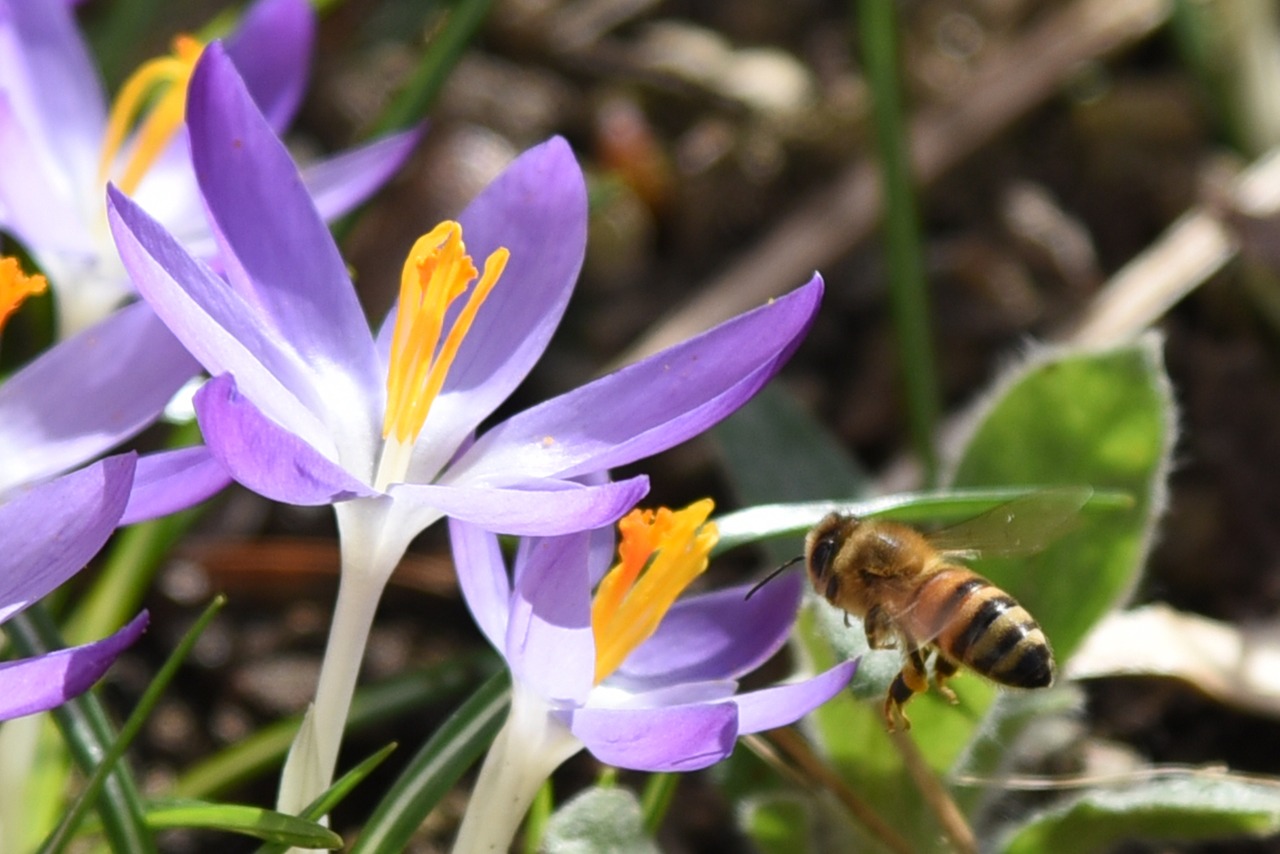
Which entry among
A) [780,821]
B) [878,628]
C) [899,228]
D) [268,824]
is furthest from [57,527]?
[899,228]

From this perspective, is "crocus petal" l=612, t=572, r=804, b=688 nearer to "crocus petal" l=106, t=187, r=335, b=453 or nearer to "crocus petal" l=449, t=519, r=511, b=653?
"crocus petal" l=449, t=519, r=511, b=653

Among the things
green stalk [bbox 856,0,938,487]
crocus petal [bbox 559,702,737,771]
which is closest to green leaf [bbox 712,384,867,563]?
green stalk [bbox 856,0,938,487]

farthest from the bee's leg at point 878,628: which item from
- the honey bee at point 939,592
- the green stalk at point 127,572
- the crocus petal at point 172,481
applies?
the green stalk at point 127,572

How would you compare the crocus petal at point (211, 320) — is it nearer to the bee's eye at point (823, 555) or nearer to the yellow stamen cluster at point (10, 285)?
the yellow stamen cluster at point (10, 285)

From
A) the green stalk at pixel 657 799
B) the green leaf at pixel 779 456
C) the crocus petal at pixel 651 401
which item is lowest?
the green stalk at pixel 657 799

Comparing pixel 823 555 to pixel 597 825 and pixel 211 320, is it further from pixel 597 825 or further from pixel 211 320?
pixel 211 320

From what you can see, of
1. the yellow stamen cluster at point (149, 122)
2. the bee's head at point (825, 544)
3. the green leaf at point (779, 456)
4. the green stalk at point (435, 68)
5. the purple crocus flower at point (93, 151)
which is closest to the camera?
the bee's head at point (825, 544)
